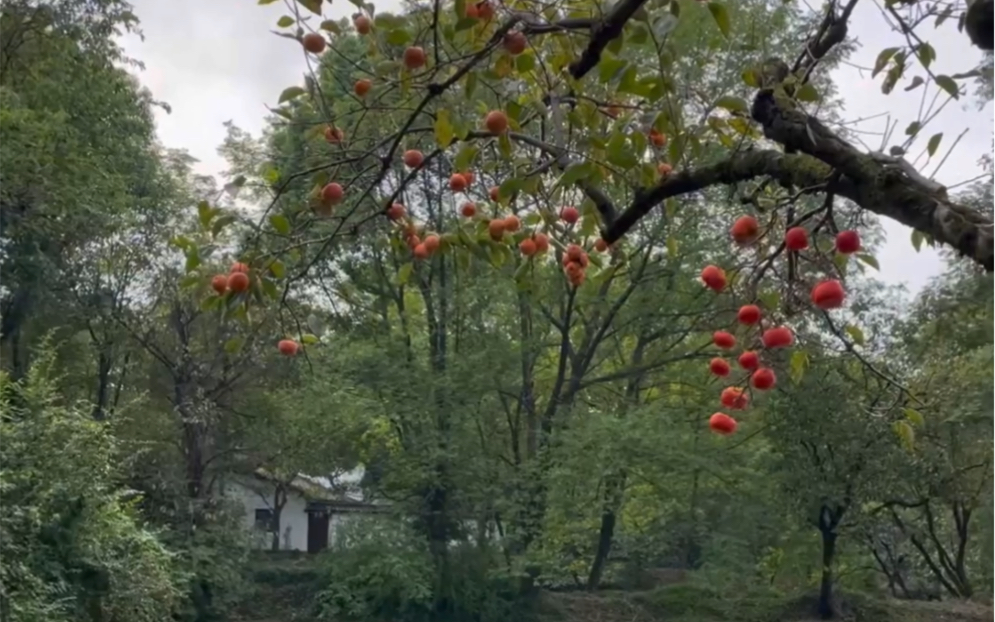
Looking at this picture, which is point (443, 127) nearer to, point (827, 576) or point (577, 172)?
point (577, 172)

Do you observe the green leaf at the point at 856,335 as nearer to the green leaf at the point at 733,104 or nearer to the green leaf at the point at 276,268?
the green leaf at the point at 733,104

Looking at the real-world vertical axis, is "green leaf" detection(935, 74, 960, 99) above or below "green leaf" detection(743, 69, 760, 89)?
below

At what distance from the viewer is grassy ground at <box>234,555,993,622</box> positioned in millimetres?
8758

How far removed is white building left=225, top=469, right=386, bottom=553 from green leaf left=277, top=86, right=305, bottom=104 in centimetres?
758

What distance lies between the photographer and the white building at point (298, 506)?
9805 mm

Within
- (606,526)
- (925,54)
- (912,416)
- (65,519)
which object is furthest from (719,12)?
(606,526)

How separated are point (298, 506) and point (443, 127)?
14797 mm

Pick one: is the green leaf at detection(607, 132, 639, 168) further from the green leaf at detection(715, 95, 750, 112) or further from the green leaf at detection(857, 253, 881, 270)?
the green leaf at detection(857, 253, 881, 270)

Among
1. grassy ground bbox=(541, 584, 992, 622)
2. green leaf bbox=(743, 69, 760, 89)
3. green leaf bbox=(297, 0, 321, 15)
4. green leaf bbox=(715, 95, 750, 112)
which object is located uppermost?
green leaf bbox=(297, 0, 321, 15)

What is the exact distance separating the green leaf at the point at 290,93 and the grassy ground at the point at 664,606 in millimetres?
7673

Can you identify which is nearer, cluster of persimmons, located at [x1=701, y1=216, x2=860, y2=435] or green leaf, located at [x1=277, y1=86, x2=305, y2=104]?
cluster of persimmons, located at [x1=701, y1=216, x2=860, y2=435]

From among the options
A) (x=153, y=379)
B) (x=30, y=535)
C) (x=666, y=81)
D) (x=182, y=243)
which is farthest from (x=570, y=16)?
(x=153, y=379)

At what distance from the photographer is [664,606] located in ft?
29.9

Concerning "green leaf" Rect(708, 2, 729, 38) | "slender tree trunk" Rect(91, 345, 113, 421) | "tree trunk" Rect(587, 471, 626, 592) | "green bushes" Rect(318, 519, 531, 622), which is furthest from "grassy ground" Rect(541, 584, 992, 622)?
"green leaf" Rect(708, 2, 729, 38)
